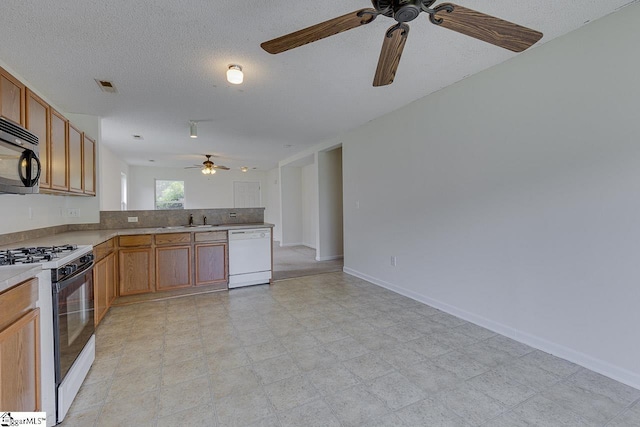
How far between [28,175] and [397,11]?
100.0 inches

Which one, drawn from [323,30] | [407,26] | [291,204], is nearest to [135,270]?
[323,30]

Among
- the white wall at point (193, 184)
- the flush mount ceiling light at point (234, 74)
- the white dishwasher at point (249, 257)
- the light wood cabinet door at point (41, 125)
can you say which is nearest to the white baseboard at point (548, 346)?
the white dishwasher at point (249, 257)

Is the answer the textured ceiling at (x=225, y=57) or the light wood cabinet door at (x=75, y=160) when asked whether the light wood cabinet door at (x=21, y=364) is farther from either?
the light wood cabinet door at (x=75, y=160)

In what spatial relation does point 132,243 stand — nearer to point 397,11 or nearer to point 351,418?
point 351,418

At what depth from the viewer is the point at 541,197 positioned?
2.31 metres

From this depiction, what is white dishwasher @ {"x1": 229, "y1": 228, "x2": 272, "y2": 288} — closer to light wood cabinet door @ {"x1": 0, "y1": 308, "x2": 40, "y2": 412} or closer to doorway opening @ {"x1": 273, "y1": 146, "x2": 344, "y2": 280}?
doorway opening @ {"x1": 273, "y1": 146, "x2": 344, "y2": 280}

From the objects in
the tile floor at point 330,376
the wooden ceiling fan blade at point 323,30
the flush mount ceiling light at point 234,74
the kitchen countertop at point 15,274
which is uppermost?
the flush mount ceiling light at point 234,74

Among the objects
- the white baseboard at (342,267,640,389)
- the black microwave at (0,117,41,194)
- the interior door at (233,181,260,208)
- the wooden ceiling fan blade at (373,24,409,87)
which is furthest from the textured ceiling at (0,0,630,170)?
the interior door at (233,181,260,208)

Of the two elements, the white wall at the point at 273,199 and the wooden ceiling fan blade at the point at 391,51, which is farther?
the white wall at the point at 273,199

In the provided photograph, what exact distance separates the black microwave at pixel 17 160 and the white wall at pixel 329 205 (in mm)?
4397

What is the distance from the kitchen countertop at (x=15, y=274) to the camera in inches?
47.9

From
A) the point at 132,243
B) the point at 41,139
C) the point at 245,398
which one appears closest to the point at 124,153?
the point at 132,243

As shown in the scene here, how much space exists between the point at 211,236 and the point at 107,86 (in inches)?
79.5

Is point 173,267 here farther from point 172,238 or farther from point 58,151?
point 58,151
